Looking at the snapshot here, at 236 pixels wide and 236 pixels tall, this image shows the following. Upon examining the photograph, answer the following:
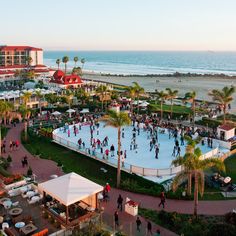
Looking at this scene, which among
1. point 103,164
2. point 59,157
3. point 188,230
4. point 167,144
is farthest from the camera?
point 167,144

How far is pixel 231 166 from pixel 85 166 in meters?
Answer: 11.3

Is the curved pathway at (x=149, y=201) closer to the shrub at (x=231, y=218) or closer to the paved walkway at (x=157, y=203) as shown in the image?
the paved walkway at (x=157, y=203)

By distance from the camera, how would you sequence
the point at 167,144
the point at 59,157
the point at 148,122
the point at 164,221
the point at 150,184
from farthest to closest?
the point at 148,122
the point at 167,144
the point at 59,157
the point at 150,184
the point at 164,221

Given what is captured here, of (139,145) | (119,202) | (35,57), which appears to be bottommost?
(119,202)

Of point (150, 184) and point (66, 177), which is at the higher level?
point (66, 177)

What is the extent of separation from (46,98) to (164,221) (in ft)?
111

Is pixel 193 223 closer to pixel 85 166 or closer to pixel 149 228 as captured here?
pixel 149 228

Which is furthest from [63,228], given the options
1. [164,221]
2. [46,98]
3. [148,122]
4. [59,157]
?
[46,98]

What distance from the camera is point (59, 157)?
27.7 m

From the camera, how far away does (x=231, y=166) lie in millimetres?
26344

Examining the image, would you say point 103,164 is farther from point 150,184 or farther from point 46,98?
point 46,98

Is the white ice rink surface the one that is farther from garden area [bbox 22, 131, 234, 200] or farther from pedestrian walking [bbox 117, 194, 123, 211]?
pedestrian walking [bbox 117, 194, 123, 211]

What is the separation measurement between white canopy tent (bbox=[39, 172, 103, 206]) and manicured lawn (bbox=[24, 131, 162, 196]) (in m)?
5.15

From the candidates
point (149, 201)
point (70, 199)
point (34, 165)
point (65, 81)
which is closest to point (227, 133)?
point (149, 201)
